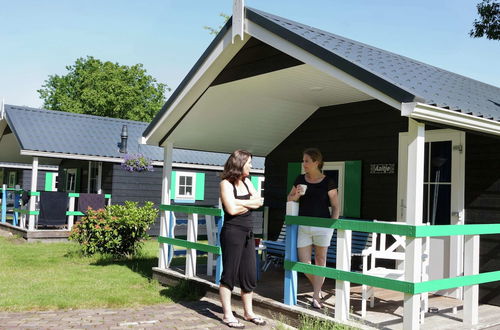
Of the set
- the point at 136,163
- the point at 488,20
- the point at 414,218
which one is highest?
the point at 488,20

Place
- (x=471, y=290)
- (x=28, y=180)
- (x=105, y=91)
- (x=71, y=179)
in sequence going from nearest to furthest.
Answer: (x=471, y=290), (x=71, y=179), (x=28, y=180), (x=105, y=91)

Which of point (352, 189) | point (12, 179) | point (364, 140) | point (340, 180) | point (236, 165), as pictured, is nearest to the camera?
point (236, 165)

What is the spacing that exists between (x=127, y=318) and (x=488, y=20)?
1496cm

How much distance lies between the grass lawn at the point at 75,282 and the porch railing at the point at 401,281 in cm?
207

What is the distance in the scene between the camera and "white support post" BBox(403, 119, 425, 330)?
4.30 m

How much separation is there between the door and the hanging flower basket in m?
10.2

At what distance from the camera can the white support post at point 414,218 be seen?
4301 mm

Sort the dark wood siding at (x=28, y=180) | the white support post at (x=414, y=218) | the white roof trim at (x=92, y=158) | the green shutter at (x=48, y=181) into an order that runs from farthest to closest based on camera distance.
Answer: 1. the dark wood siding at (x=28, y=180)
2. the green shutter at (x=48, y=181)
3. the white roof trim at (x=92, y=158)
4. the white support post at (x=414, y=218)

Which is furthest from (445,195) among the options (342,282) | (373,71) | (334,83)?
(373,71)

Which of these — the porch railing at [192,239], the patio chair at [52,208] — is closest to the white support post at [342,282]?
the porch railing at [192,239]

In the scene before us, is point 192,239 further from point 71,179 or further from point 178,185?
point 71,179

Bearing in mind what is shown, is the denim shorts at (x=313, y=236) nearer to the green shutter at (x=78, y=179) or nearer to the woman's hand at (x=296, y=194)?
the woman's hand at (x=296, y=194)

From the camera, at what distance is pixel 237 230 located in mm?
5223

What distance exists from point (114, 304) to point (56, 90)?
1732 inches
